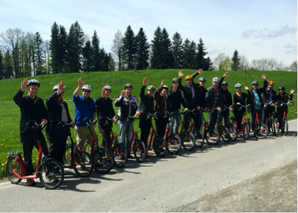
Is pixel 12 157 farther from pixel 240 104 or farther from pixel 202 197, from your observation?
pixel 240 104

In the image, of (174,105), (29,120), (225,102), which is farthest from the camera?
(225,102)

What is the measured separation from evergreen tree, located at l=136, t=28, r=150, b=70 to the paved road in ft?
248

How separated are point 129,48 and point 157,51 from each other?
809 centimetres

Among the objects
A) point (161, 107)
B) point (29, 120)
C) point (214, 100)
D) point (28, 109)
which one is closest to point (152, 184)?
point (29, 120)

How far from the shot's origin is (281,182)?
6.20m

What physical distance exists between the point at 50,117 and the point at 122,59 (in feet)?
261

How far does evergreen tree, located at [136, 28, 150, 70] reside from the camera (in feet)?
274

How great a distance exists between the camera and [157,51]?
83.8m

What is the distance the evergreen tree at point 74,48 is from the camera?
81.5m

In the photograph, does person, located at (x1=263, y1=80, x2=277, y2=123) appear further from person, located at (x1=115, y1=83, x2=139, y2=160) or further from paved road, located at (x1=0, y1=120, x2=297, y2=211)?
person, located at (x1=115, y1=83, x2=139, y2=160)

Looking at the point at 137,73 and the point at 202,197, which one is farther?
the point at 137,73

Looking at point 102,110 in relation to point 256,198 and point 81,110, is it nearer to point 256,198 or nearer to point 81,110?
point 81,110

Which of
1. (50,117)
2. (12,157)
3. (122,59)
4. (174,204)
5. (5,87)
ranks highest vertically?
(122,59)

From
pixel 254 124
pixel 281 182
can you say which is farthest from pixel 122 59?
pixel 281 182
